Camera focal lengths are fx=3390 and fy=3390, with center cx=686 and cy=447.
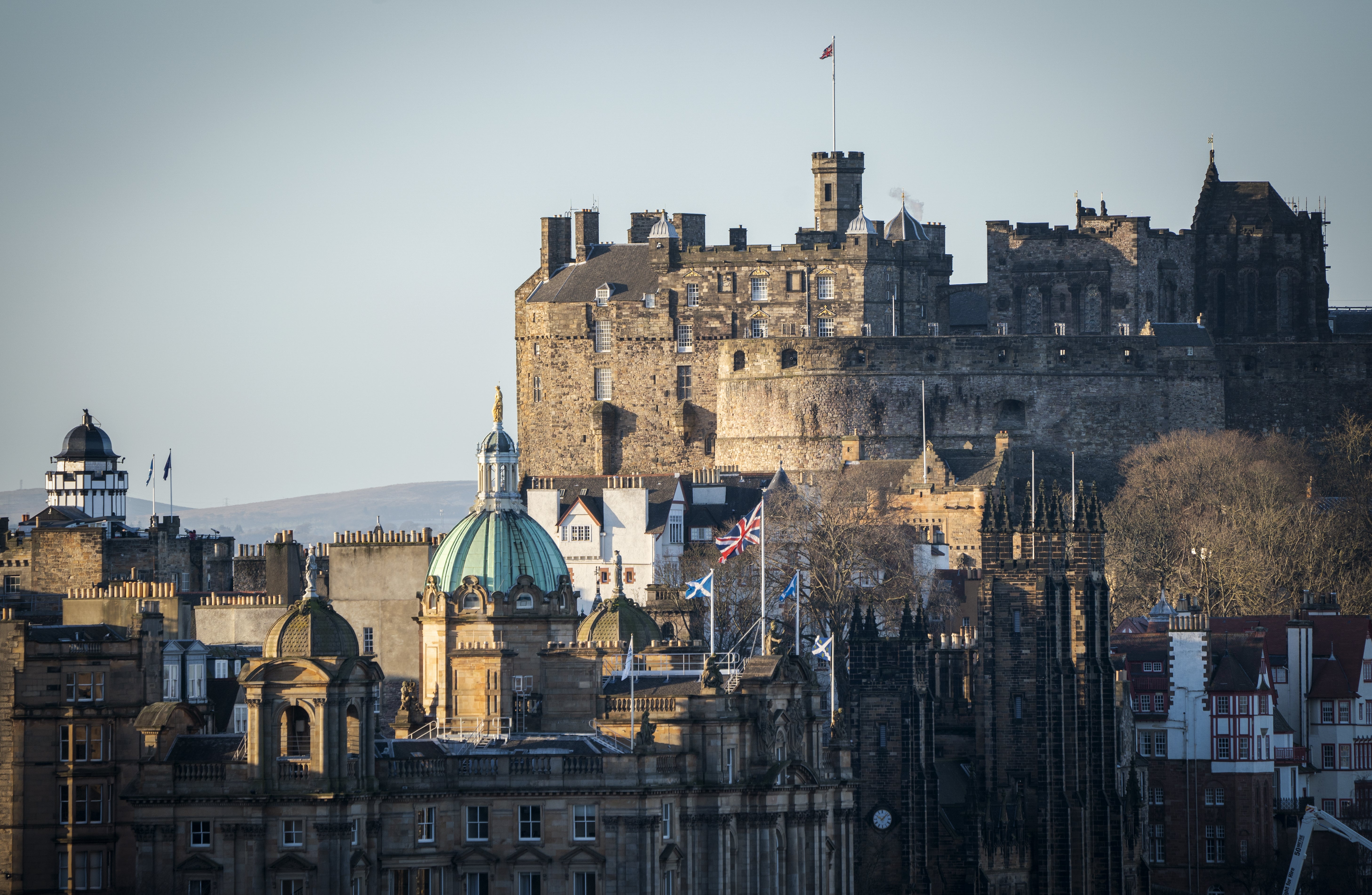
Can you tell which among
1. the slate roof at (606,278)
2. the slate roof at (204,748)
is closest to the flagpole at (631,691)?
the slate roof at (204,748)

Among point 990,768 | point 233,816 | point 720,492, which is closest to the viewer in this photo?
point 233,816

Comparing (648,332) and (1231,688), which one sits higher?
(648,332)

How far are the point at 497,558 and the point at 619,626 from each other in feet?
16.3

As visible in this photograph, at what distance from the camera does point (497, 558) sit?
104 m

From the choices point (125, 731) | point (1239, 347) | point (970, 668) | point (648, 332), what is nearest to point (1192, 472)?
point (1239, 347)

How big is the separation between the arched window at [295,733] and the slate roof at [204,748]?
1375mm

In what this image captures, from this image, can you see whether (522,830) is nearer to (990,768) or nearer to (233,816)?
(233,816)

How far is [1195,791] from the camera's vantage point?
12356cm

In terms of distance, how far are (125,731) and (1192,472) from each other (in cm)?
7619

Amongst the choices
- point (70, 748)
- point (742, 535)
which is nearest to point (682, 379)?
point (742, 535)

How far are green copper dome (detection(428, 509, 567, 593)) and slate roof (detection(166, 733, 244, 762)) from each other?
14.3 m

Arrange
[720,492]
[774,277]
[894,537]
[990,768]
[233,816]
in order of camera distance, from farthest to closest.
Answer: [774,277] → [720,492] → [894,537] → [990,768] → [233,816]

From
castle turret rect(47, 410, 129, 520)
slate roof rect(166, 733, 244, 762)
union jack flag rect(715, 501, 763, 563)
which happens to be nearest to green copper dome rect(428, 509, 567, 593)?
union jack flag rect(715, 501, 763, 563)

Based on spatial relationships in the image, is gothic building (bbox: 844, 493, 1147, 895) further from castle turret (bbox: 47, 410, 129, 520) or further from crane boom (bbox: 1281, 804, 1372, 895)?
castle turret (bbox: 47, 410, 129, 520)
